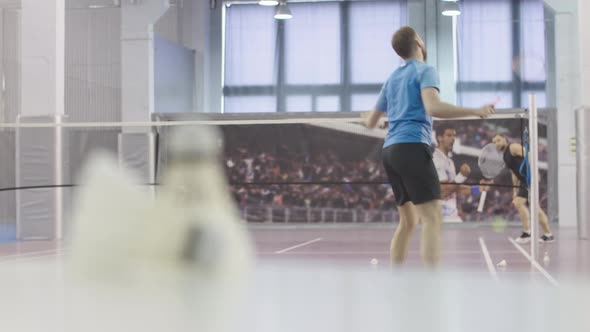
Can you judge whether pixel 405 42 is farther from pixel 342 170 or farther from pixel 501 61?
pixel 501 61

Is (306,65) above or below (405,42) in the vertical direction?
above

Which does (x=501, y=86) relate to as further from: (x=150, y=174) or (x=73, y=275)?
(x=73, y=275)

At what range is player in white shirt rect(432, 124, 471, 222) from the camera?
37.2 ft

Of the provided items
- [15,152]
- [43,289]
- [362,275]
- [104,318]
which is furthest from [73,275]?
[15,152]

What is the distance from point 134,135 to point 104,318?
984 cm

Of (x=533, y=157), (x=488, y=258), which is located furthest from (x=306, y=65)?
(x=533, y=157)

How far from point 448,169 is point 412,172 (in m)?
8.08

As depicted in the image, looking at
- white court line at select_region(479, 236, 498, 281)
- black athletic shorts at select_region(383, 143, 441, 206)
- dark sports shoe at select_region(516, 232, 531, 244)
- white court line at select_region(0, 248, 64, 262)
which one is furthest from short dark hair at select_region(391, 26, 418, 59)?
dark sports shoe at select_region(516, 232, 531, 244)

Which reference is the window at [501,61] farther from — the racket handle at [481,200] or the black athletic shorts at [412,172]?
the black athletic shorts at [412,172]

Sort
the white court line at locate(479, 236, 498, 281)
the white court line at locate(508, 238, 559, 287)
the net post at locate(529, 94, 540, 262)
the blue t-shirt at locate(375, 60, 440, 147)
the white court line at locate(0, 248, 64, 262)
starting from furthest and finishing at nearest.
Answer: the white court line at locate(0, 248, 64, 262)
the net post at locate(529, 94, 540, 262)
the white court line at locate(479, 236, 498, 281)
the white court line at locate(508, 238, 559, 287)
the blue t-shirt at locate(375, 60, 440, 147)

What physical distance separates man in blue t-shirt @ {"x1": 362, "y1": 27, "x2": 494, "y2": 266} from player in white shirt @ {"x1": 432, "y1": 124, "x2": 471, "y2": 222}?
7773mm

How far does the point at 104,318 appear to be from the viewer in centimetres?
164

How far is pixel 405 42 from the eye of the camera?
11.7 feet

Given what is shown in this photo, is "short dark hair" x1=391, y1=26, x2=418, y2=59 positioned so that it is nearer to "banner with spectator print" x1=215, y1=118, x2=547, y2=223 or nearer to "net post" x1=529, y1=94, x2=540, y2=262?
"net post" x1=529, y1=94, x2=540, y2=262
